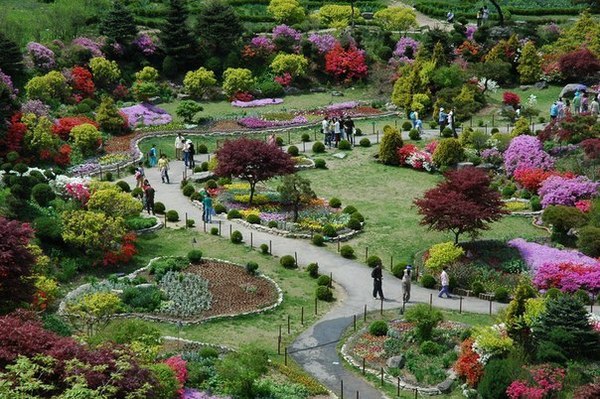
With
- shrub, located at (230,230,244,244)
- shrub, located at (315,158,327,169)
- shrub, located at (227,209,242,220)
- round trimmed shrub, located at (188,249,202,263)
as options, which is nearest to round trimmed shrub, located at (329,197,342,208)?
shrub, located at (227,209,242,220)

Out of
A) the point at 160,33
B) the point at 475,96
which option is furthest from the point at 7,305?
the point at 160,33

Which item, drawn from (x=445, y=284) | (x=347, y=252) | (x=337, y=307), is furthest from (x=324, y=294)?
(x=347, y=252)

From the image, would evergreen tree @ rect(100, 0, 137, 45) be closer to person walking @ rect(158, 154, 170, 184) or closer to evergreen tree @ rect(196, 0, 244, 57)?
evergreen tree @ rect(196, 0, 244, 57)

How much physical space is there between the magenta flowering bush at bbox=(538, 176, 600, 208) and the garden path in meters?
9.91

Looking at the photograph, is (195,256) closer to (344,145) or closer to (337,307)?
(337,307)

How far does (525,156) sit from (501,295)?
50.1ft

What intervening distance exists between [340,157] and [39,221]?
2097cm

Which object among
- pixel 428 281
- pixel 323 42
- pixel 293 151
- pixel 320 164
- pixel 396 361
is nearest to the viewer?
pixel 396 361

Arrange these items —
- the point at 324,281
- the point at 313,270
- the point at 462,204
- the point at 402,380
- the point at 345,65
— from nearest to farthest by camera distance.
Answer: the point at 402,380, the point at 324,281, the point at 313,270, the point at 462,204, the point at 345,65

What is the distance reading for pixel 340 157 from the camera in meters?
62.6

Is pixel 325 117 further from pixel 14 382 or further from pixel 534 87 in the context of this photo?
pixel 14 382

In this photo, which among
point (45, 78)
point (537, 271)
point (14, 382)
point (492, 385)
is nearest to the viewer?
point (14, 382)

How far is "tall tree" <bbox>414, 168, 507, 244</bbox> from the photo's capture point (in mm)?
46750

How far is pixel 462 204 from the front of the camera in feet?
153
